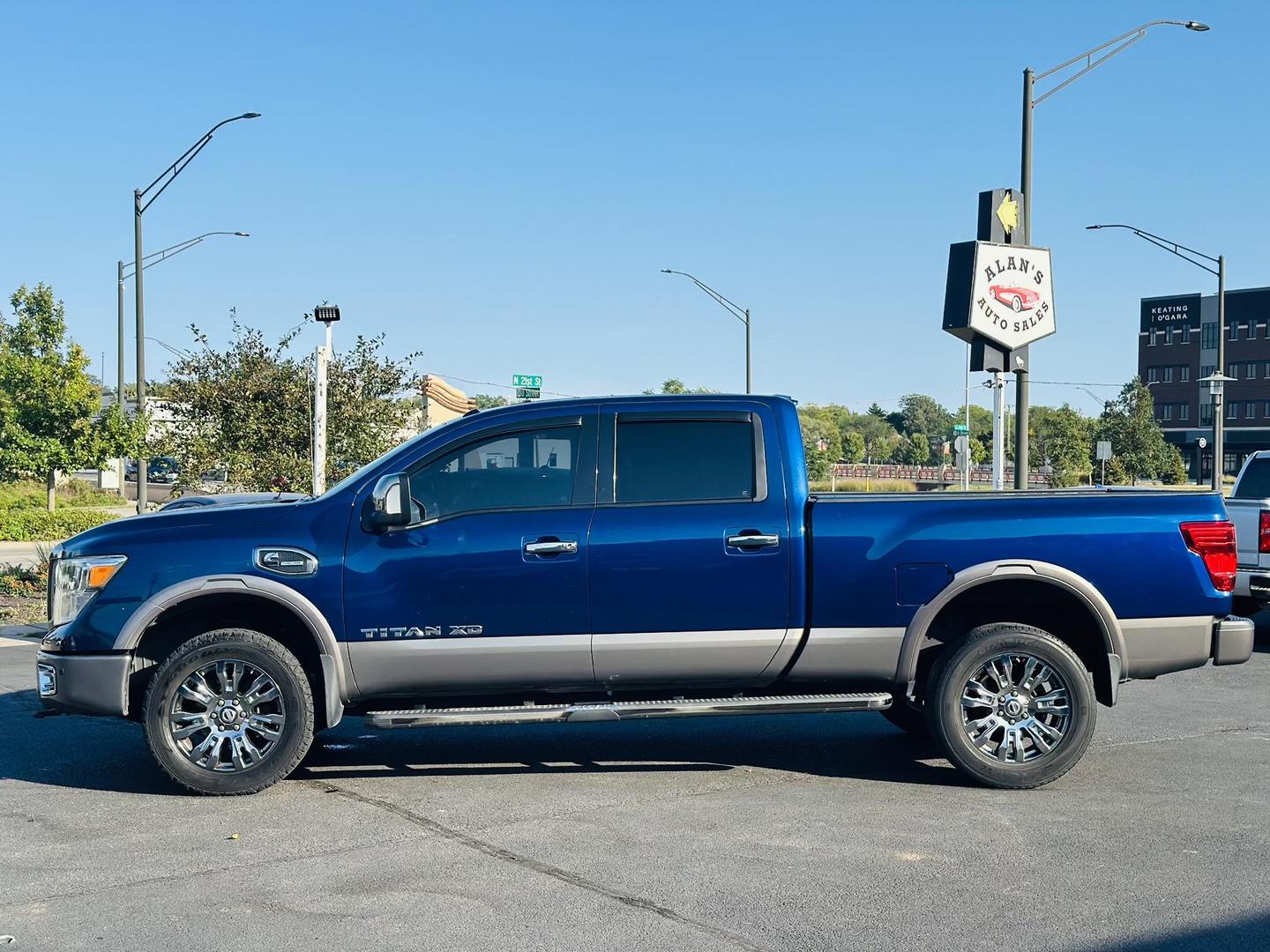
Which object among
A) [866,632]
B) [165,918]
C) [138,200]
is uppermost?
[138,200]

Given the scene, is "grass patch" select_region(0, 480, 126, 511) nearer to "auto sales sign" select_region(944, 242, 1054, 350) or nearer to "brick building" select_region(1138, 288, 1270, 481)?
"auto sales sign" select_region(944, 242, 1054, 350)

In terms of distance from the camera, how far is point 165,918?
5.07 meters

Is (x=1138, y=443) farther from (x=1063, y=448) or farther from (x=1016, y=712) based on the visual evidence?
(x=1016, y=712)

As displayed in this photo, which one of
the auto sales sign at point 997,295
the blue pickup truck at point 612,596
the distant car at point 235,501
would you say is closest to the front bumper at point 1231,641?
the blue pickup truck at point 612,596

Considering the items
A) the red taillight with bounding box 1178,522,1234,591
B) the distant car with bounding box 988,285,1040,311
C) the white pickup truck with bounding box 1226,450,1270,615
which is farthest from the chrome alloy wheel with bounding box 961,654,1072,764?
the distant car with bounding box 988,285,1040,311

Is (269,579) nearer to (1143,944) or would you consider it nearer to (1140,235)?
(1143,944)

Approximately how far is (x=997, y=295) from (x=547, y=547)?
9.64 metres

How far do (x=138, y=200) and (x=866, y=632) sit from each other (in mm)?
22284

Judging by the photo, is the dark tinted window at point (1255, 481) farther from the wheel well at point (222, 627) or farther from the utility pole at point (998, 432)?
the wheel well at point (222, 627)

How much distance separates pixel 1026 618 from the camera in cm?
763

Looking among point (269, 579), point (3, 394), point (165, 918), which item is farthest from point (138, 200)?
point (165, 918)

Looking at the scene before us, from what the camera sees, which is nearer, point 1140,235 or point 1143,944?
point 1143,944

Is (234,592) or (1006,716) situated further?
(1006,716)

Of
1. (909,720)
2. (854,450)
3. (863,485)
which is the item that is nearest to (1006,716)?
(909,720)
